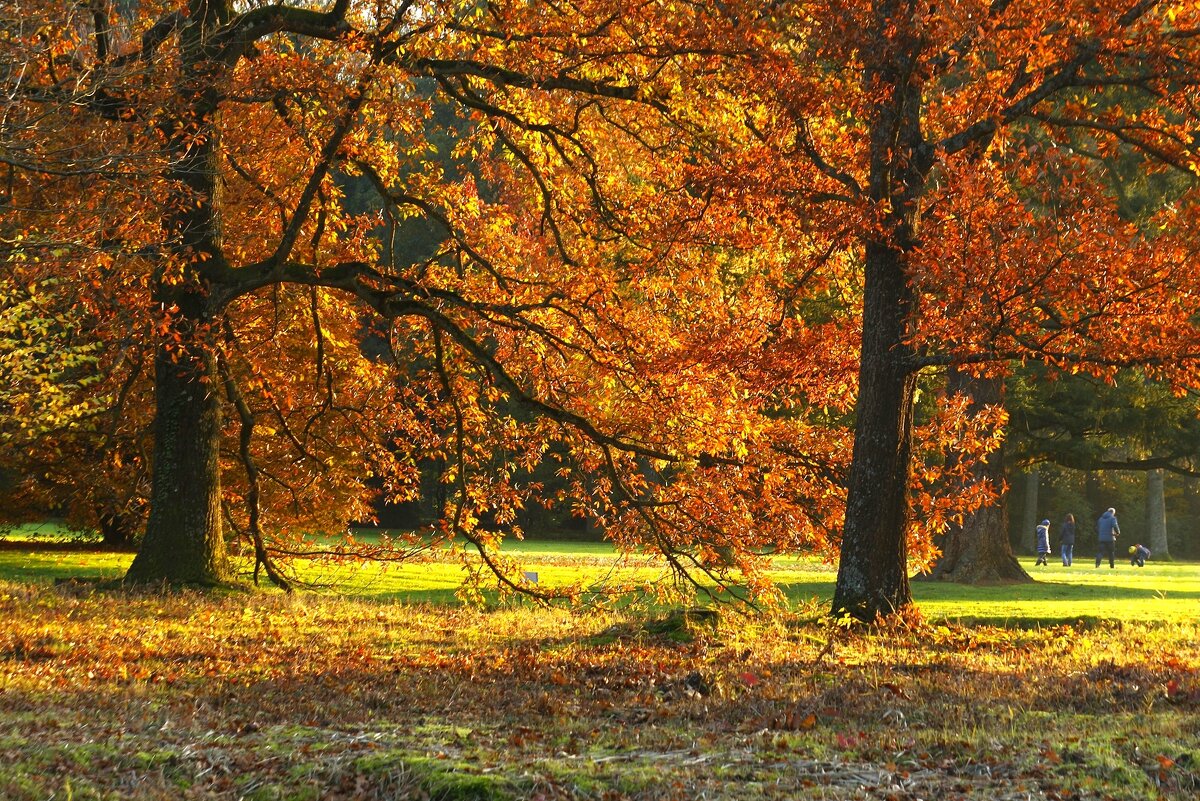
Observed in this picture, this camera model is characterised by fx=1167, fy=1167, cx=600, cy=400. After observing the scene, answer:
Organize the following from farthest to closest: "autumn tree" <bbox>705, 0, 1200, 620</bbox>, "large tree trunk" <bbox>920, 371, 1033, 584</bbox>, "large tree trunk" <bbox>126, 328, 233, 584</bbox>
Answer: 1. "large tree trunk" <bbox>920, 371, 1033, 584</bbox>
2. "large tree trunk" <bbox>126, 328, 233, 584</bbox>
3. "autumn tree" <bbox>705, 0, 1200, 620</bbox>

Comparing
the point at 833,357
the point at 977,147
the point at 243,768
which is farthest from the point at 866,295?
the point at 243,768

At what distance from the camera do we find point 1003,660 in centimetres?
1170

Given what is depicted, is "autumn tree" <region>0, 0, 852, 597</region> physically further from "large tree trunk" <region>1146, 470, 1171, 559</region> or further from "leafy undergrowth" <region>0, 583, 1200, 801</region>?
"large tree trunk" <region>1146, 470, 1171, 559</region>

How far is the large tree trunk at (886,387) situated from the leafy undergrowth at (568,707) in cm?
82

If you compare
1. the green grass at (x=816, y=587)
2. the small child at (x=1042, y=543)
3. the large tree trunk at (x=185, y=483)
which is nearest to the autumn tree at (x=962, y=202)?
the green grass at (x=816, y=587)

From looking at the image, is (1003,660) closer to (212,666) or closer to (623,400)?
(623,400)

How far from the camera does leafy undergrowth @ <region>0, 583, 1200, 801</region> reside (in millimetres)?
6305

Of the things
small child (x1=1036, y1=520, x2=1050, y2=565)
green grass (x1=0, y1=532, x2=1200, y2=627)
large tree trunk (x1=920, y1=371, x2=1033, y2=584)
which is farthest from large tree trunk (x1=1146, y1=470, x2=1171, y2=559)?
large tree trunk (x1=920, y1=371, x2=1033, y2=584)

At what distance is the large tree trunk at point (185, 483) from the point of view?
50.0 ft

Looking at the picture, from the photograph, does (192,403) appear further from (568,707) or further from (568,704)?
(568,707)

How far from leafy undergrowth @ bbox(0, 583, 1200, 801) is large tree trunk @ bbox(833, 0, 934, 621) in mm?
819

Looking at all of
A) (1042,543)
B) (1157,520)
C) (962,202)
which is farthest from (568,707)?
(1157,520)

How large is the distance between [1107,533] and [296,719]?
39.2m

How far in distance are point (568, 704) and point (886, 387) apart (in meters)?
6.72
